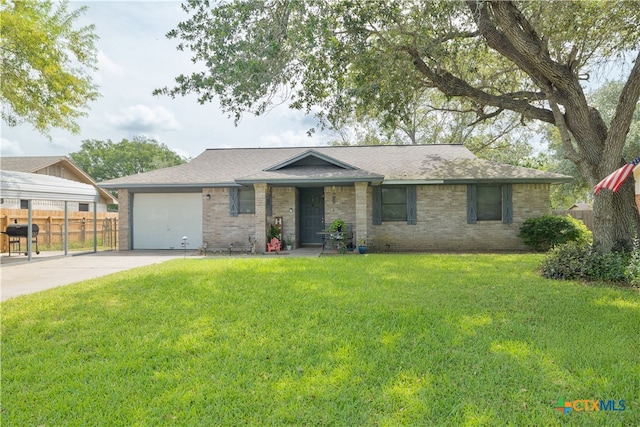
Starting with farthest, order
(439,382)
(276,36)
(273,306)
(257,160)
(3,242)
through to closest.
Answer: (257,160), (3,242), (276,36), (273,306), (439,382)

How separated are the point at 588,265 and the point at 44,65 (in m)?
16.0

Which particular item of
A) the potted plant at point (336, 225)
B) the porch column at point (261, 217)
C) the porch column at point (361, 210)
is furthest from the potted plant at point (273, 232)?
the porch column at point (361, 210)

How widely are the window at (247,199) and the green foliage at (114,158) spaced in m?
35.8

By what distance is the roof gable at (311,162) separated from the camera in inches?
528

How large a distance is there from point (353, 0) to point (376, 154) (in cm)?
863

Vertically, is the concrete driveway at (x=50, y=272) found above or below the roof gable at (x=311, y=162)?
below

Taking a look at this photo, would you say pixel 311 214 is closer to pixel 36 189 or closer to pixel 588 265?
pixel 36 189

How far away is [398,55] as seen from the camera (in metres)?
9.72

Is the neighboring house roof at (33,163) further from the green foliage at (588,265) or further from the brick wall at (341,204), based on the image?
the green foliage at (588,265)

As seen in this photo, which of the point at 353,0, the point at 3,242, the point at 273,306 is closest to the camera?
the point at 273,306

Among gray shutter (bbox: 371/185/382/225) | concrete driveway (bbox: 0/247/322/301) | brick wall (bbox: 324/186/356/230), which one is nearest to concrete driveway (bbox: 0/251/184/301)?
concrete driveway (bbox: 0/247/322/301)

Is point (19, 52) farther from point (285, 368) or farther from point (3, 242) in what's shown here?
point (285, 368)

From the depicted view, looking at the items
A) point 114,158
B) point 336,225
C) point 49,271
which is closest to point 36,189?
point 49,271

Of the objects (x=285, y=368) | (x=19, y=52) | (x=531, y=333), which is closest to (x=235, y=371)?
(x=285, y=368)
